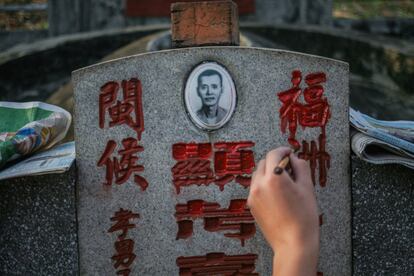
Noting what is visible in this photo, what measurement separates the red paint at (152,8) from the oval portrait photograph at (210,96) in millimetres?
6200

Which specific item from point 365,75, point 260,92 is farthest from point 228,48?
point 365,75

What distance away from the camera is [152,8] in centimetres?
865

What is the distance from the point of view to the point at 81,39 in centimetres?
723

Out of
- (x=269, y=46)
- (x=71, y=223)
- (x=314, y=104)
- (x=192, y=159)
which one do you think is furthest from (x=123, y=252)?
(x=269, y=46)

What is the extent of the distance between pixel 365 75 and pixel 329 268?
4.24 metres

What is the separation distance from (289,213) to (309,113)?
1728 millimetres

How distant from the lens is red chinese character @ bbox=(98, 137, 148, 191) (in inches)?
102

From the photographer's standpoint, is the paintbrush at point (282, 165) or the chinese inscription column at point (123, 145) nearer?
the paintbrush at point (282, 165)

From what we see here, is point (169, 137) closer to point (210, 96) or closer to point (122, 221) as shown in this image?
point (210, 96)

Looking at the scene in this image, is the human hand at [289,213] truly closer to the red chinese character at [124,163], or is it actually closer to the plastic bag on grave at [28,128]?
the red chinese character at [124,163]

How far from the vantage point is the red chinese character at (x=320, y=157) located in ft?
8.63

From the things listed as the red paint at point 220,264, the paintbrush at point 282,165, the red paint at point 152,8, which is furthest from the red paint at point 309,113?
the red paint at point 152,8

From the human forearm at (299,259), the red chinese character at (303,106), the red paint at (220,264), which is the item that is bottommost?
the red paint at (220,264)

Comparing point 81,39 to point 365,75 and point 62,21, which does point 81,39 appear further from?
point 365,75
